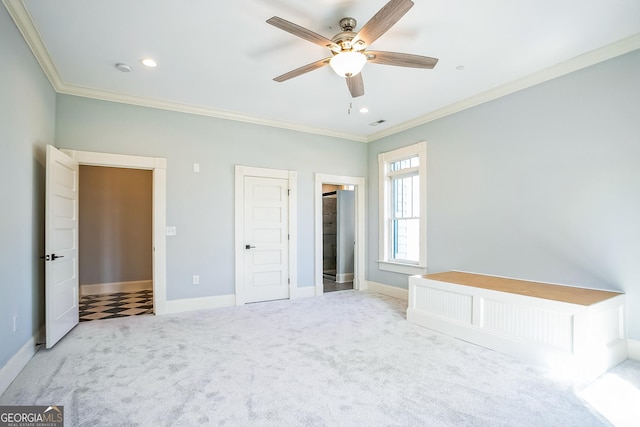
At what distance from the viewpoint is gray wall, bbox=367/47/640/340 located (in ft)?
9.66

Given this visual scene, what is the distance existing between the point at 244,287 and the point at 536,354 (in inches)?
144

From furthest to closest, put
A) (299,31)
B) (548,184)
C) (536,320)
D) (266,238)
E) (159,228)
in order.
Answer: (266,238) < (159,228) < (548,184) < (536,320) < (299,31)

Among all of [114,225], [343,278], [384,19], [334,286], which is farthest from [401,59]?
[114,225]

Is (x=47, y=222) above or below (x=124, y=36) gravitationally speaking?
below

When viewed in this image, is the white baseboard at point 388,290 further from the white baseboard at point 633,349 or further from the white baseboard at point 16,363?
the white baseboard at point 16,363

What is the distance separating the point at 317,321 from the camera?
13.2ft

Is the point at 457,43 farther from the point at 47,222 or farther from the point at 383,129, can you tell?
the point at 47,222

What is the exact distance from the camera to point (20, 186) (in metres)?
2.78

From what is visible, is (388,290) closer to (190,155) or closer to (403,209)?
(403,209)

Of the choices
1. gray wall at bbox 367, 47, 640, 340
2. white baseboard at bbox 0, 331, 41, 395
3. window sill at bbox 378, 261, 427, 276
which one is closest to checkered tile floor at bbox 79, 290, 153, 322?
white baseboard at bbox 0, 331, 41, 395

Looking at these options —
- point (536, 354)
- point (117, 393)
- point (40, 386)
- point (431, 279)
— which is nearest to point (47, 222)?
point (40, 386)

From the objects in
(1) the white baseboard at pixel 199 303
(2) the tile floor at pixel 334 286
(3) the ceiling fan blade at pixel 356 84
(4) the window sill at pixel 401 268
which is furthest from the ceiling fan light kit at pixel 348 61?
(2) the tile floor at pixel 334 286

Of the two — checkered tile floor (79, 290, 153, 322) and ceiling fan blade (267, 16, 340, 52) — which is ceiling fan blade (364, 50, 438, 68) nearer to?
ceiling fan blade (267, 16, 340, 52)

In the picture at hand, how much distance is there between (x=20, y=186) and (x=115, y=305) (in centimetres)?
268
